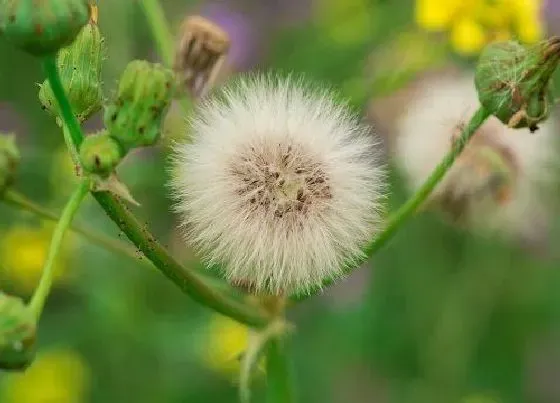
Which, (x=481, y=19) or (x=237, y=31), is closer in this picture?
(x=481, y=19)

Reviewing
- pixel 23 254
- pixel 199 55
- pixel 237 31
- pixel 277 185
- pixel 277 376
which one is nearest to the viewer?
pixel 277 185

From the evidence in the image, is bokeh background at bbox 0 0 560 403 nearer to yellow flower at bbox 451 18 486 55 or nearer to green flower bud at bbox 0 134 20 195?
yellow flower at bbox 451 18 486 55

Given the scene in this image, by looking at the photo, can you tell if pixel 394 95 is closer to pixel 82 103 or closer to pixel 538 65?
pixel 538 65

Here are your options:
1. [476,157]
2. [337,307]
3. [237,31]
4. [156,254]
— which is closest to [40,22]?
[156,254]

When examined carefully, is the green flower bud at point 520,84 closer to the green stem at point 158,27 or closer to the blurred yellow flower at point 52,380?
the green stem at point 158,27

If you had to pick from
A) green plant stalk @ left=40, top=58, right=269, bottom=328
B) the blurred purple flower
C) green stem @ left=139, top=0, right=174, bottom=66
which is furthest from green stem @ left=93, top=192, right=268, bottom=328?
the blurred purple flower

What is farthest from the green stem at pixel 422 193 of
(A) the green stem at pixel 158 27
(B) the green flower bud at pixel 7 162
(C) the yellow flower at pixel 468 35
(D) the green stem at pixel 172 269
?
(C) the yellow flower at pixel 468 35

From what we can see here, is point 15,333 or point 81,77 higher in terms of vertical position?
point 81,77

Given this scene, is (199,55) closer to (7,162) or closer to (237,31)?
(7,162)
